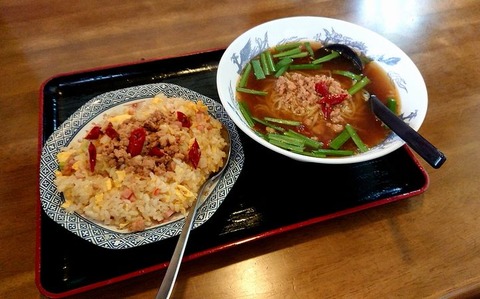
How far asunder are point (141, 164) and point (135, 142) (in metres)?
0.08

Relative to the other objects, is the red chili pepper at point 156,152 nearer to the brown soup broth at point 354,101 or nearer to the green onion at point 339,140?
the brown soup broth at point 354,101

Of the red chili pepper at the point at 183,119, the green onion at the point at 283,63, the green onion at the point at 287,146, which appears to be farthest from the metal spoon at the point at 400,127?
the red chili pepper at the point at 183,119

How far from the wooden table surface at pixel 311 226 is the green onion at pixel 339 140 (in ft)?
0.83

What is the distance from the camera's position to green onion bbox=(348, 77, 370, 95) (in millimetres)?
1637

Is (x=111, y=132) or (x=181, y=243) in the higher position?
(x=111, y=132)

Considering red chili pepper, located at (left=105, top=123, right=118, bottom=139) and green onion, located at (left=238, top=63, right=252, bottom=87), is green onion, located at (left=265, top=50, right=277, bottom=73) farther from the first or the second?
red chili pepper, located at (left=105, top=123, right=118, bottom=139)

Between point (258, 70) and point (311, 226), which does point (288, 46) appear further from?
point (311, 226)

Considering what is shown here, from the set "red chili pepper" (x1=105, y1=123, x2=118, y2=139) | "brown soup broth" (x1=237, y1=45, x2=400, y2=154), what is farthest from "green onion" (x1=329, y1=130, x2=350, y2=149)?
"red chili pepper" (x1=105, y1=123, x2=118, y2=139)

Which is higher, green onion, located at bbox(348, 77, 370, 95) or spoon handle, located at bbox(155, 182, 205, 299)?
green onion, located at bbox(348, 77, 370, 95)

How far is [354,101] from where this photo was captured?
1.61 metres

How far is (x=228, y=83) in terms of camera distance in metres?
1.52

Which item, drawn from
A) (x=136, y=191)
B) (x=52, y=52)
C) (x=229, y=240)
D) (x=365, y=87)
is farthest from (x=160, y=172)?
(x=52, y=52)

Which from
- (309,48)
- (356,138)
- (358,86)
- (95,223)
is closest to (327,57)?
(309,48)

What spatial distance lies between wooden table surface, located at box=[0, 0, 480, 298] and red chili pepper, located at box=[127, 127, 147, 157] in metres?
0.39
